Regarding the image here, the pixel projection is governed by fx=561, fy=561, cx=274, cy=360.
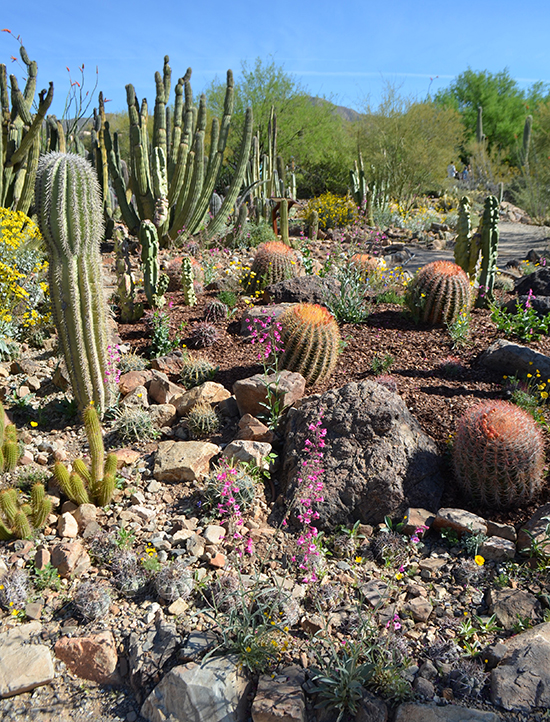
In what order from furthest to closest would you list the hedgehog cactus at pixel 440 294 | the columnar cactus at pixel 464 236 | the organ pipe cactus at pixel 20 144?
the organ pipe cactus at pixel 20 144 < the columnar cactus at pixel 464 236 < the hedgehog cactus at pixel 440 294

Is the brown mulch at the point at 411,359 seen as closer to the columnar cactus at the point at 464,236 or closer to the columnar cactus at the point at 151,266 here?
the columnar cactus at the point at 151,266

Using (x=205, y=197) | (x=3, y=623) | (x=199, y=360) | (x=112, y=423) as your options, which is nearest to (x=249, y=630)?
(x=3, y=623)

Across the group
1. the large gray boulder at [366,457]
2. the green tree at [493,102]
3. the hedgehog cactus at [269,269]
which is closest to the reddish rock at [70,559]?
the large gray boulder at [366,457]

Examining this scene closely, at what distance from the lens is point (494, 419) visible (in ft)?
11.8

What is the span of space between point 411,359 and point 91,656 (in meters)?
4.00

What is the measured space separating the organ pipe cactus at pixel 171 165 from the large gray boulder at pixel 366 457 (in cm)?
708

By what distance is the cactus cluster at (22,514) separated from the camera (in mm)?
3488

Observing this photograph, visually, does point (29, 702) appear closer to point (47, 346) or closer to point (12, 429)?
point (12, 429)

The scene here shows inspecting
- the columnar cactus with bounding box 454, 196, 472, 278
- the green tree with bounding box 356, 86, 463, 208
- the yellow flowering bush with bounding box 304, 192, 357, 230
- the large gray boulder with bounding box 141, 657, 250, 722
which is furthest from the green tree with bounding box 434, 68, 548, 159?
the large gray boulder with bounding box 141, 657, 250, 722

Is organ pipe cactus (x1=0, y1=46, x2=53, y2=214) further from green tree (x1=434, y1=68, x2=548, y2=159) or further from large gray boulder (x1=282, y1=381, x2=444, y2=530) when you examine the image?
green tree (x1=434, y1=68, x2=548, y2=159)

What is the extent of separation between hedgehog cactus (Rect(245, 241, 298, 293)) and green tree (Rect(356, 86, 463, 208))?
520 inches

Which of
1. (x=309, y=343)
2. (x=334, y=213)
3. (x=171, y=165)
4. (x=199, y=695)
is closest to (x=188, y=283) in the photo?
(x=309, y=343)

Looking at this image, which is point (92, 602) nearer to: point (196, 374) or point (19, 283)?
point (196, 374)

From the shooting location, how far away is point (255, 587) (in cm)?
294
